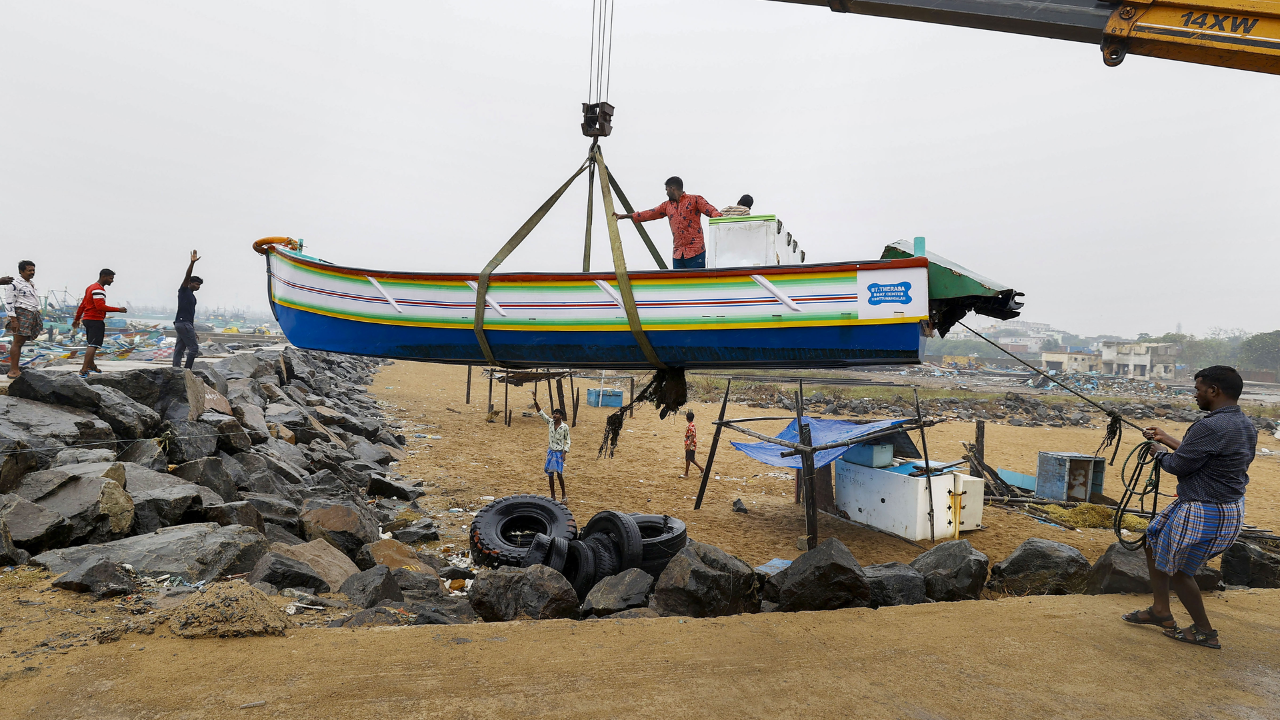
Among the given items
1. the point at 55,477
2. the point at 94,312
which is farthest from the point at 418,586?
the point at 94,312

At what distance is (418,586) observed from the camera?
220 inches

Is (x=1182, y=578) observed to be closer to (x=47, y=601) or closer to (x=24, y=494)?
(x=47, y=601)

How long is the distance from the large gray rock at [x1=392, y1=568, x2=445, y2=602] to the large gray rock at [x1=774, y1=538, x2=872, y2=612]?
9.53ft

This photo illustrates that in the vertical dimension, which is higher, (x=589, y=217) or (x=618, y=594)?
(x=589, y=217)

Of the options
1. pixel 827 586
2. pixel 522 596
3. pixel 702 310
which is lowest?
pixel 522 596

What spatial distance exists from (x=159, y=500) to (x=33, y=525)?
0.76m

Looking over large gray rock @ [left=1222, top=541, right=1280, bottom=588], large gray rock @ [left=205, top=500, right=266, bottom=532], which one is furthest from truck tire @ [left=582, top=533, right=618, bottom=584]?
large gray rock @ [left=1222, top=541, right=1280, bottom=588]

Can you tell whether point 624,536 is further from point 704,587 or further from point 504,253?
point 504,253

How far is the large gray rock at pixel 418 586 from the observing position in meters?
5.42

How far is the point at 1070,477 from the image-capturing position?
11.4m

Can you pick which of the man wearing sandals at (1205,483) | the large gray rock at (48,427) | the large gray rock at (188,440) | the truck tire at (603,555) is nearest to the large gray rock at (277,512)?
the large gray rock at (188,440)

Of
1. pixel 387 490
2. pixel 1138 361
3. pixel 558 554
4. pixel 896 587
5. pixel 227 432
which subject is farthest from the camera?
pixel 1138 361

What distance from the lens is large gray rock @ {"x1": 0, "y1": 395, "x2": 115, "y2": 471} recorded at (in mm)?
5711

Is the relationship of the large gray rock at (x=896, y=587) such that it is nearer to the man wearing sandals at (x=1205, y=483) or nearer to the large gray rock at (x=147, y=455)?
the man wearing sandals at (x=1205, y=483)
